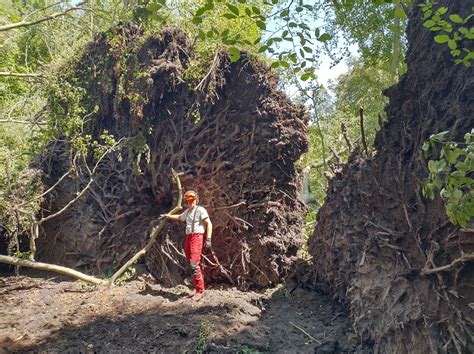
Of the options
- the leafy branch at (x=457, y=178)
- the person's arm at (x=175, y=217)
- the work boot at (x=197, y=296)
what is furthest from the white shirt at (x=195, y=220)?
the leafy branch at (x=457, y=178)

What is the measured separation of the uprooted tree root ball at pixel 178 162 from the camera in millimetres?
7504

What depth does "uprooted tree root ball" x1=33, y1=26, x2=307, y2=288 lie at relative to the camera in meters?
7.50

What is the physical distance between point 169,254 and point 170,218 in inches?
29.3

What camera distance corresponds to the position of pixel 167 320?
5.80m

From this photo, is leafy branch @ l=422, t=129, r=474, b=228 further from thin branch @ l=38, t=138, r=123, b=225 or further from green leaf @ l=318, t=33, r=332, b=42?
thin branch @ l=38, t=138, r=123, b=225

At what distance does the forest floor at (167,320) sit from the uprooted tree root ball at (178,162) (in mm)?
660

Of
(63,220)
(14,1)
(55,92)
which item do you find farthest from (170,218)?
(14,1)

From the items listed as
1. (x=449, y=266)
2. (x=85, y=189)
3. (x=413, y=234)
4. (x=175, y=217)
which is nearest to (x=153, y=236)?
(x=175, y=217)

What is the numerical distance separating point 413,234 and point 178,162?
4439mm

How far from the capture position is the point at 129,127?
27.4 feet

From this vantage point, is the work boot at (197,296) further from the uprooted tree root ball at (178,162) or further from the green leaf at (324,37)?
the green leaf at (324,37)

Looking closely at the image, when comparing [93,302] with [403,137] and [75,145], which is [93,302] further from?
[403,137]

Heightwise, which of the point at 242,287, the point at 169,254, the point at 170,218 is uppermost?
the point at 170,218

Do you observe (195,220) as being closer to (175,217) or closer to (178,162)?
(175,217)
